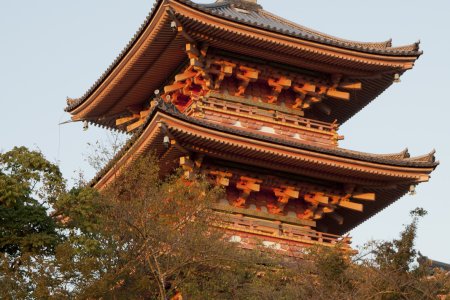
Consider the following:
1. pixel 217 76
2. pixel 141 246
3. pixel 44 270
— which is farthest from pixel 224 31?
pixel 44 270

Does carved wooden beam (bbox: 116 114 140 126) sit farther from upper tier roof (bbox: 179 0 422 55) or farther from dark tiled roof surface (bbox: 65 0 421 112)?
upper tier roof (bbox: 179 0 422 55)

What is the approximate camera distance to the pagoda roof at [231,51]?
2534 centimetres

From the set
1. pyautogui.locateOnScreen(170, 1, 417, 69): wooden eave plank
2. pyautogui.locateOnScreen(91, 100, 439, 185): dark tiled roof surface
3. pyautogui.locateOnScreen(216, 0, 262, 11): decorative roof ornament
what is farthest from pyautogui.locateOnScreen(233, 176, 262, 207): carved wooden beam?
pyautogui.locateOnScreen(216, 0, 262, 11): decorative roof ornament

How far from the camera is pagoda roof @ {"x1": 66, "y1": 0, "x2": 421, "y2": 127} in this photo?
2534cm

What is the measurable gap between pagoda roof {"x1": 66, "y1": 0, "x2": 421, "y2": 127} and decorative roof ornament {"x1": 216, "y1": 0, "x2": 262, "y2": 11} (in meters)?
0.03

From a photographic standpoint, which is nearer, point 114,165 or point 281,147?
point 114,165

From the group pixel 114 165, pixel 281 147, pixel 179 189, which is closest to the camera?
pixel 179 189

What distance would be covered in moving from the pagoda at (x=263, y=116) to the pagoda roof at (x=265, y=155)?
0.10ft

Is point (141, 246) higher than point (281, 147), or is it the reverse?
point (281, 147)

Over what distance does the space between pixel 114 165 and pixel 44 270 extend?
5358 mm

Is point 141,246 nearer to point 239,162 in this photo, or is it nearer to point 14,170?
point 14,170

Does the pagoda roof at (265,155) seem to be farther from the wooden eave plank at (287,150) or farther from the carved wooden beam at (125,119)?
the carved wooden beam at (125,119)

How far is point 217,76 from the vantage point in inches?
1053

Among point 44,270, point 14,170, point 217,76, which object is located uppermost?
point 217,76
